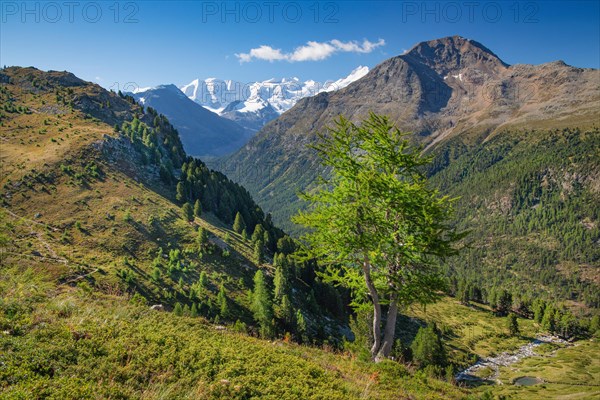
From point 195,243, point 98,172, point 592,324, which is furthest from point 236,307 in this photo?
point 592,324

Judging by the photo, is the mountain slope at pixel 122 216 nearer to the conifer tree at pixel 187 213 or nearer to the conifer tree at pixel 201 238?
the conifer tree at pixel 201 238

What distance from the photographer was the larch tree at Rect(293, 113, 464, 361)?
18.2 m

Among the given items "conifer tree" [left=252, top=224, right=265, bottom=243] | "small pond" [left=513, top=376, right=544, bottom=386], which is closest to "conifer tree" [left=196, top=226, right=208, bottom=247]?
"conifer tree" [left=252, top=224, right=265, bottom=243]

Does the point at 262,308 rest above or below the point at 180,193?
below

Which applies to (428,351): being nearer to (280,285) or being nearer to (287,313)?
(287,313)

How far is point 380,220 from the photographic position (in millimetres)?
18781

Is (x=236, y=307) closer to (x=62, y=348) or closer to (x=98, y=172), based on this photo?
(x=98, y=172)

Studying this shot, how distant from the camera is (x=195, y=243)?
306 ft

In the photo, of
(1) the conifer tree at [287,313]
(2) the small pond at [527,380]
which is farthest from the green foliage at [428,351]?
(1) the conifer tree at [287,313]

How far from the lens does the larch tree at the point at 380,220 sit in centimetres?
1816

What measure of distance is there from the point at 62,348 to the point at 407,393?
45.9 feet

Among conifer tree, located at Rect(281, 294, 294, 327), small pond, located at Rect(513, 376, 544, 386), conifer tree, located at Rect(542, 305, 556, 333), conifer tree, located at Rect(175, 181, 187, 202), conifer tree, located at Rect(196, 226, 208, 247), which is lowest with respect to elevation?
small pond, located at Rect(513, 376, 544, 386)

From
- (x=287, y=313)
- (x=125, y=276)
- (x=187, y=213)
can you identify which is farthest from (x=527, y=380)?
(x=187, y=213)

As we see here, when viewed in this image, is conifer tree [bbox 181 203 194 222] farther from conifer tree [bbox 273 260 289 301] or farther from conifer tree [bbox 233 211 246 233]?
conifer tree [bbox 273 260 289 301]
